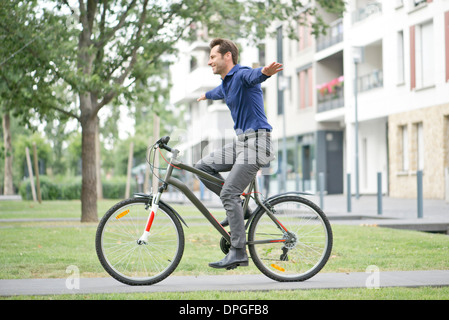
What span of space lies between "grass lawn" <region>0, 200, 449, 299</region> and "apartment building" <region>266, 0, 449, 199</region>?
37.8ft

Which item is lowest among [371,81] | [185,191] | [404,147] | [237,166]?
[185,191]

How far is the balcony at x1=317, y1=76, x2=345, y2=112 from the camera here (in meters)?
37.3

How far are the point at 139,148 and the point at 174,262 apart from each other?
57190 mm

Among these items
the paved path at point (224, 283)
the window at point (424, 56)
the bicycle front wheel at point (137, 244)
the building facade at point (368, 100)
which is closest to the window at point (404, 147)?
the building facade at point (368, 100)

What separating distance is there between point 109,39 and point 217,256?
26.3 ft

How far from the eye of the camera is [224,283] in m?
6.20

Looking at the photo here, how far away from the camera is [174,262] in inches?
240

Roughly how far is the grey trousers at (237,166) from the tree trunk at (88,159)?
9.42 metres

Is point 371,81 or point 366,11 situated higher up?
point 366,11

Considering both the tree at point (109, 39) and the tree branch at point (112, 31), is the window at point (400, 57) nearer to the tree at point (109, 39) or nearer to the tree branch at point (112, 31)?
the tree at point (109, 39)

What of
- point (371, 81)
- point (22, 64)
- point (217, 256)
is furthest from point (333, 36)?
point (217, 256)

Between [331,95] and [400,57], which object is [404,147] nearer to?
[400,57]
